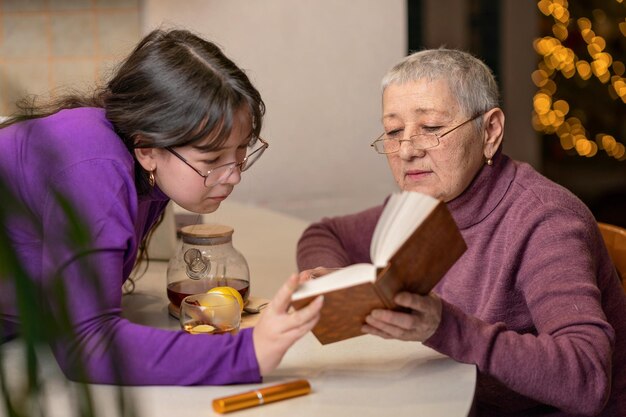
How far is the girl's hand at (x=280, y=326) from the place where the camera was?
111cm

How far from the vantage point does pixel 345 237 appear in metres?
2.01

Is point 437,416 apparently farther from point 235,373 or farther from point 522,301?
point 522,301

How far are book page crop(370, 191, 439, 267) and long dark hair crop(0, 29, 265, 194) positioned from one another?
0.38m

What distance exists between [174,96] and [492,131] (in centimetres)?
62

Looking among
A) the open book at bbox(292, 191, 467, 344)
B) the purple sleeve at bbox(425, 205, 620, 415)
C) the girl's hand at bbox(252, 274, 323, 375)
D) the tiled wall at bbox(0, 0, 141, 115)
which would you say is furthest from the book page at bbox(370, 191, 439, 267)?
the tiled wall at bbox(0, 0, 141, 115)

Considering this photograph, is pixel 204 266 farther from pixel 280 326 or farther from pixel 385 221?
pixel 385 221

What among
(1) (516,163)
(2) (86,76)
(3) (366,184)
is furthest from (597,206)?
(1) (516,163)

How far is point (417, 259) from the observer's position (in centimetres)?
109

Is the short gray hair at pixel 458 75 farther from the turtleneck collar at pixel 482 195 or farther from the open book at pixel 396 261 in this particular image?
the open book at pixel 396 261

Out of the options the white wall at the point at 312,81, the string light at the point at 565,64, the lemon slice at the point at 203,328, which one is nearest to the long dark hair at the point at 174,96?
the lemon slice at the point at 203,328

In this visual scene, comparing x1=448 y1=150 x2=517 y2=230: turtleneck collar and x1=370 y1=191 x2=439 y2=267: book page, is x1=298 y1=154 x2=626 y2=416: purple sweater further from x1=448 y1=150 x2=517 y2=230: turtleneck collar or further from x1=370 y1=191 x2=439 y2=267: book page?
x1=370 y1=191 x2=439 y2=267: book page

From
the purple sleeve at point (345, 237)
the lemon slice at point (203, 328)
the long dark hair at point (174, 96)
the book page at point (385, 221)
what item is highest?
the long dark hair at point (174, 96)

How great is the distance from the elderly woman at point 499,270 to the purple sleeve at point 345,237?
352mm

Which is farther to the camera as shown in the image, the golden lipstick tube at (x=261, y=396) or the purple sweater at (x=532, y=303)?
the purple sweater at (x=532, y=303)
